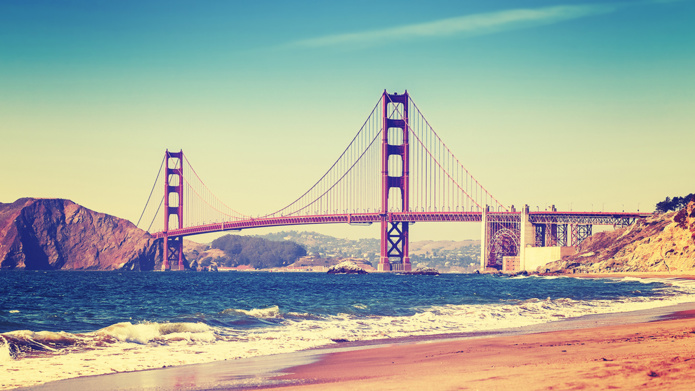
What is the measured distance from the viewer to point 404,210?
101m

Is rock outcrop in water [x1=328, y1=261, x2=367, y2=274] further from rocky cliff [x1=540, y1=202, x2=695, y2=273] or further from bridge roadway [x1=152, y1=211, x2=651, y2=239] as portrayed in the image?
rocky cliff [x1=540, y1=202, x2=695, y2=273]

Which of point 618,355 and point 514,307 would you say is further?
point 514,307

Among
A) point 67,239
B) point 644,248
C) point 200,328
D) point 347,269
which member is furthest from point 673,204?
point 67,239

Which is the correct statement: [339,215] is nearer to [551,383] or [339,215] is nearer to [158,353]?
[158,353]

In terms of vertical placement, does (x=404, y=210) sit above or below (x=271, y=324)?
above

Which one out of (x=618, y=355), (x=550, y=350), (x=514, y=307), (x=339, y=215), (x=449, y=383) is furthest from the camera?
(x=339, y=215)

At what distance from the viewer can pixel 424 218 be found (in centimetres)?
9700

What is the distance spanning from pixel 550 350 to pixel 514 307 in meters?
16.9

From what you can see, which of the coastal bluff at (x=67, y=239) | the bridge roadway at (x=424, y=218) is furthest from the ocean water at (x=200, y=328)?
the coastal bluff at (x=67, y=239)

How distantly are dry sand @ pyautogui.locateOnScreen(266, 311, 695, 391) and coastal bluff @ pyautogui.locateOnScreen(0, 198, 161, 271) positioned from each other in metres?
143

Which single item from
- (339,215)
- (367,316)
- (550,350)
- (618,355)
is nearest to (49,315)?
(367,316)

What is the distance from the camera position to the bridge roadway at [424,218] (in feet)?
318

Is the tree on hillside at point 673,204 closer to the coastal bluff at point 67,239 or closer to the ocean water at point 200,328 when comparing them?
the ocean water at point 200,328

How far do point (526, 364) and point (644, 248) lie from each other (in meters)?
82.4
